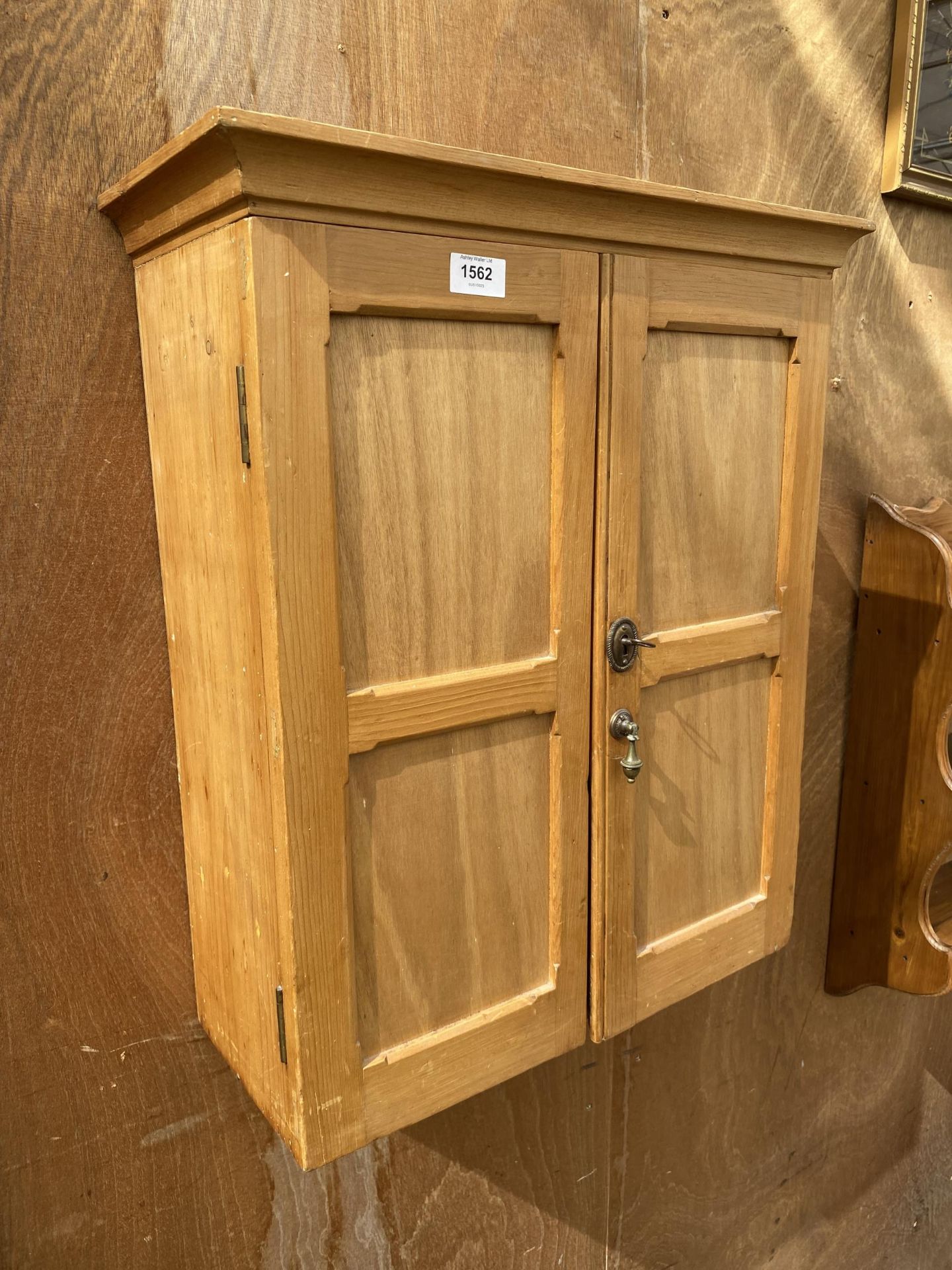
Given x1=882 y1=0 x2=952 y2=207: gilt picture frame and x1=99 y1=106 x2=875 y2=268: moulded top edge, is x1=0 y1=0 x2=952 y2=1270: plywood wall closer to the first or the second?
x1=882 y1=0 x2=952 y2=207: gilt picture frame

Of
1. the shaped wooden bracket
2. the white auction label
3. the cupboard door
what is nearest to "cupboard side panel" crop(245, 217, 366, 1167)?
the cupboard door

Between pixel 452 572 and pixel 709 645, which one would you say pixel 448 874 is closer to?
pixel 452 572

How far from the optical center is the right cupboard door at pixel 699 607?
42.9 inches

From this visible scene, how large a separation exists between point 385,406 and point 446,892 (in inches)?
20.8

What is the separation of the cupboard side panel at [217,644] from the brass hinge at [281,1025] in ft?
0.04

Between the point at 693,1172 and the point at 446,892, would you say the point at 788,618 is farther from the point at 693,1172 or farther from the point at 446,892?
the point at 693,1172

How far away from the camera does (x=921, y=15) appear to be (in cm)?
163

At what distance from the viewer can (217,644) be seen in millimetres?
1004

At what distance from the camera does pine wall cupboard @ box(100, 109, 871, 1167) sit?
34.3 inches

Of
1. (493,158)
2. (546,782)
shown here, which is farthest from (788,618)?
(493,158)

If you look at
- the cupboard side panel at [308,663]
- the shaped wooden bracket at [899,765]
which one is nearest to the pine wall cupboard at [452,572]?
the cupboard side panel at [308,663]

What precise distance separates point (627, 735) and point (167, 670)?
0.57 meters

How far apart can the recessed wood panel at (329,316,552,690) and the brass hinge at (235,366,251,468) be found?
82 millimetres

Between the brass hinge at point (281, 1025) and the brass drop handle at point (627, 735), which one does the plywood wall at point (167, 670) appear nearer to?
the brass hinge at point (281, 1025)
